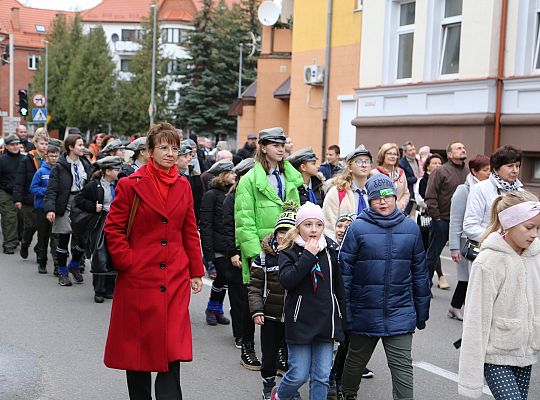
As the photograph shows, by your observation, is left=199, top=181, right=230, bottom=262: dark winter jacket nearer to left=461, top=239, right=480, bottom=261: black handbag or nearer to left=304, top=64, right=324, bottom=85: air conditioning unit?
left=461, top=239, right=480, bottom=261: black handbag

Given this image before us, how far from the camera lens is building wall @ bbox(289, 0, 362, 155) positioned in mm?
23828

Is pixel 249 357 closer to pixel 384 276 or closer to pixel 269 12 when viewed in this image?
pixel 384 276

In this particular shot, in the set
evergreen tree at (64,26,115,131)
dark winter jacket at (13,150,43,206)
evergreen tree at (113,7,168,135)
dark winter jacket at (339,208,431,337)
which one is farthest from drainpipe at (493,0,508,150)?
evergreen tree at (64,26,115,131)

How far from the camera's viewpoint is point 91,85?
68250 millimetres

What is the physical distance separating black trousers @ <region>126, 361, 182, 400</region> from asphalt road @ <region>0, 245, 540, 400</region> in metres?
1.14

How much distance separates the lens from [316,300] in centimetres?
545

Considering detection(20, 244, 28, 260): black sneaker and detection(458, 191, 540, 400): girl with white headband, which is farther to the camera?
detection(20, 244, 28, 260): black sneaker

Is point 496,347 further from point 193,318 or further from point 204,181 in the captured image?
point 204,181

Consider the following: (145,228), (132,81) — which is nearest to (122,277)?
Result: (145,228)

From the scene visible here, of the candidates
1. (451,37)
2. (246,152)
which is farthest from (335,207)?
(451,37)

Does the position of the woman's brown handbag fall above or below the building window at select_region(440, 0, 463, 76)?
below

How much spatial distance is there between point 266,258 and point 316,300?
2.59 ft

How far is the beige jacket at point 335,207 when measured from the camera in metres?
7.32

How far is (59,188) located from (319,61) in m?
15.2
